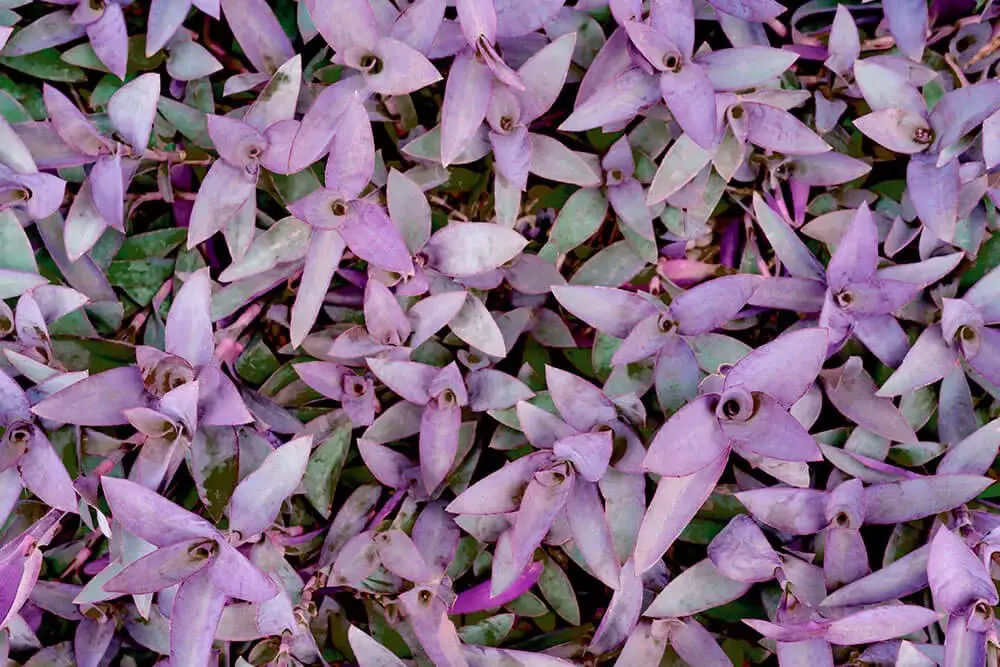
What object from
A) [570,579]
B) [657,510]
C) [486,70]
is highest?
[486,70]

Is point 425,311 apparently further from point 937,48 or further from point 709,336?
point 937,48

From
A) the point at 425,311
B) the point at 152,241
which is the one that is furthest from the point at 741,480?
the point at 152,241

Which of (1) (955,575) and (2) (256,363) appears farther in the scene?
(2) (256,363)

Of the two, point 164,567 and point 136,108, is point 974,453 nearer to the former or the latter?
point 164,567

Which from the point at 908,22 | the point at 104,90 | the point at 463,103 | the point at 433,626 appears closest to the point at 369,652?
Answer: the point at 433,626

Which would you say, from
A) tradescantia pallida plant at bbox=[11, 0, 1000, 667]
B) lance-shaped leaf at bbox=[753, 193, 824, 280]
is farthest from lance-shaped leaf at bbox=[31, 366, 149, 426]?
lance-shaped leaf at bbox=[753, 193, 824, 280]

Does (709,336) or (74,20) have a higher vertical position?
(74,20)

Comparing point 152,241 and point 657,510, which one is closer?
point 657,510
